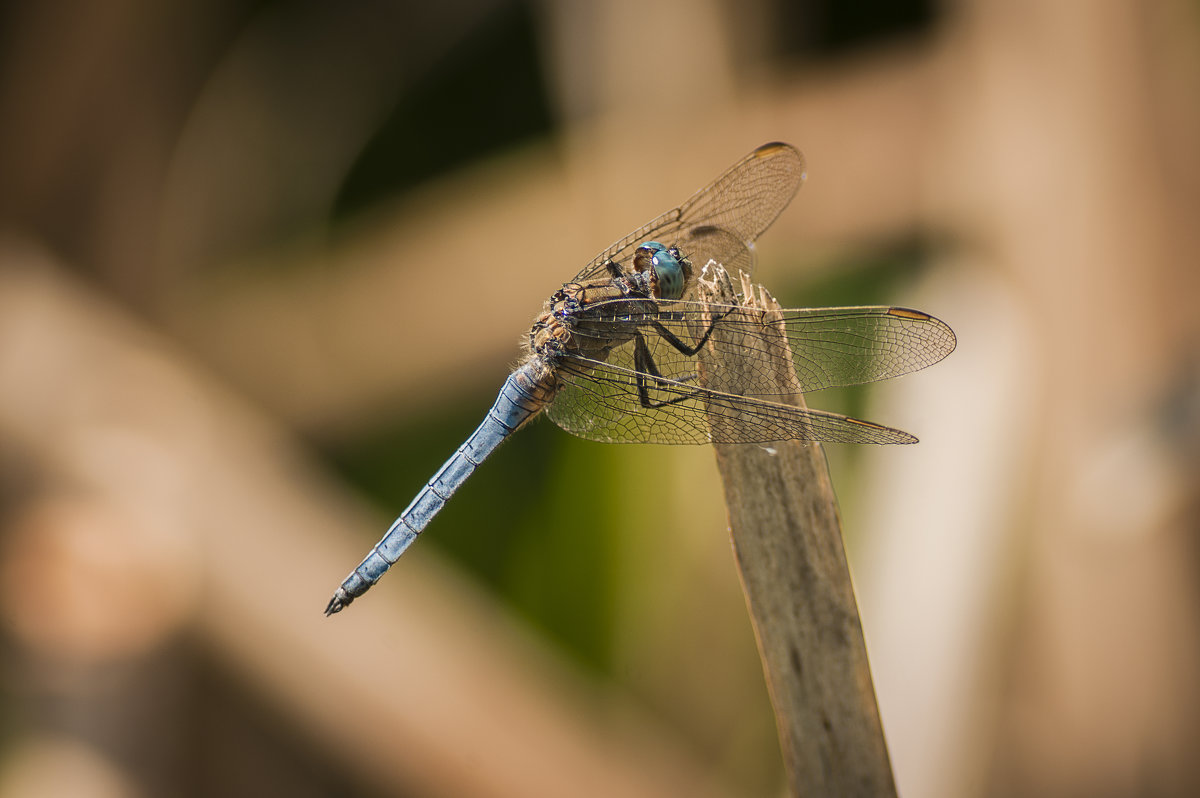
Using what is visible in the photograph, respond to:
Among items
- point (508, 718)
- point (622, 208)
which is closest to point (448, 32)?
point (622, 208)

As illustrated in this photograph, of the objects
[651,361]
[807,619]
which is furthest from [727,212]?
[807,619]

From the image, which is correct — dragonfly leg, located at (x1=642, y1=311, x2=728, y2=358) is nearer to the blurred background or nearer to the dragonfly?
the dragonfly

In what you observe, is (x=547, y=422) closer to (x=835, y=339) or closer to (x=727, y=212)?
(x=727, y=212)

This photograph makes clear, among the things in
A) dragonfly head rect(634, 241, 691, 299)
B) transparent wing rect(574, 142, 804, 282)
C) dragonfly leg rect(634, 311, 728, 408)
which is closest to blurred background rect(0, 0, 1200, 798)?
transparent wing rect(574, 142, 804, 282)

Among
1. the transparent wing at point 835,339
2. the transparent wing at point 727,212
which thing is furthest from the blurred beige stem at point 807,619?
the transparent wing at point 727,212

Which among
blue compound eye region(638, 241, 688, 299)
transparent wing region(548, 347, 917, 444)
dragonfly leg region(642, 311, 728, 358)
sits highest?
blue compound eye region(638, 241, 688, 299)
